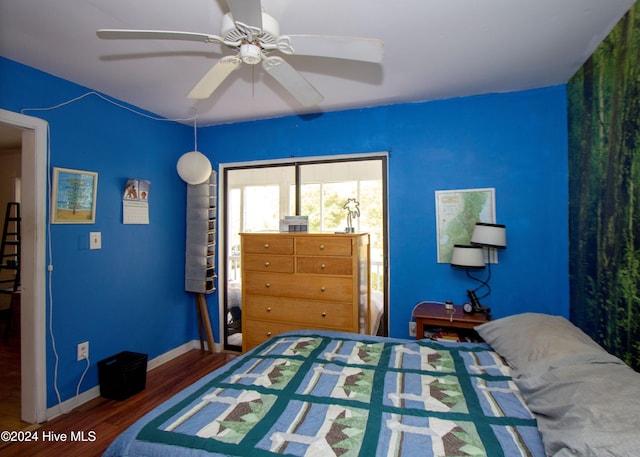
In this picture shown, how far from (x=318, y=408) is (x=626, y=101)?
87.4 inches

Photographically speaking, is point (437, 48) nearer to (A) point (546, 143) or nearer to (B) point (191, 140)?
(A) point (546, 143)

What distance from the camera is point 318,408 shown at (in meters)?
1.31

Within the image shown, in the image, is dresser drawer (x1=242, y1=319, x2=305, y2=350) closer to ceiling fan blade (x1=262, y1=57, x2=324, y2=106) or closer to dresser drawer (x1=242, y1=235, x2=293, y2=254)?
dresser drawer (x1=242, y1=235, x2=293, y2=254)

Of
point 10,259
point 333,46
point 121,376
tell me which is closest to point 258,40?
point 333,46

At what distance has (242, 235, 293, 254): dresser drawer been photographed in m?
2.94

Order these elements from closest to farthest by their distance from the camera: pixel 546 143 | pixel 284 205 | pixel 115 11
→ pixel 115 11, pixel 546 143, pixel 284 205

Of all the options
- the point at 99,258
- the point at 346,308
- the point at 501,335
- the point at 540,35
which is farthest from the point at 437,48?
the point at 99,258

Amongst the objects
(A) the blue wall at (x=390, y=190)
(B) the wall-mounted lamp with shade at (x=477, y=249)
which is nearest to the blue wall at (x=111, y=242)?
(A) the blue wall at (x=390, y=190)

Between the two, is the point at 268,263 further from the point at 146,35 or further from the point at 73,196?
the point at 146,35

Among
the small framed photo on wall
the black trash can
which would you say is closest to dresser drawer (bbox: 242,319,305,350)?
the black trash can

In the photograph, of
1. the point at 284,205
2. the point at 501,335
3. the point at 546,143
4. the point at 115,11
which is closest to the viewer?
the point at 115,11

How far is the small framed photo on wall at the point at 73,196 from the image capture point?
2371mm

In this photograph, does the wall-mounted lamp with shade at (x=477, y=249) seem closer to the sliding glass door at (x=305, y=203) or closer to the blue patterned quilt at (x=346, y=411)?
the sliding glass door at (x=305, y=203)

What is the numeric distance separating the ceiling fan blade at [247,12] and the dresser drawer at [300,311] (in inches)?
83.7
